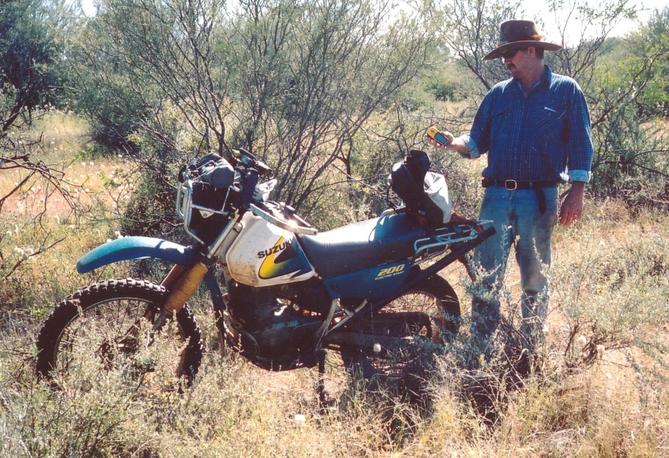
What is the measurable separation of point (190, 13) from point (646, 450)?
4.18 metres

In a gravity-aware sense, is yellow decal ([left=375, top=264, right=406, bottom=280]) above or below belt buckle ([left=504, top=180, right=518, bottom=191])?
below

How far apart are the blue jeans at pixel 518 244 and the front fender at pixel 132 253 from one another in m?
1.61

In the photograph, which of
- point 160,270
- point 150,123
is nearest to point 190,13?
Result: point 150,123

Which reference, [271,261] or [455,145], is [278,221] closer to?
[271,261]

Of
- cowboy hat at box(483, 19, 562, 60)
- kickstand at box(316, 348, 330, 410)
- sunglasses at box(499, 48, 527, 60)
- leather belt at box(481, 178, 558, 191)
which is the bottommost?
kickstand at box(316, 348, 330, 410)

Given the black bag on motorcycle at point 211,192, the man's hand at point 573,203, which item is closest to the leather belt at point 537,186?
the man's hand at point 573,203

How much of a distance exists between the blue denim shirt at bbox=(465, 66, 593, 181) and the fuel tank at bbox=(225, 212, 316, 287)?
1.47 m

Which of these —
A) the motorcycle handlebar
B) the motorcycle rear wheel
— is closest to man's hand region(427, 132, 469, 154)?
the motorcycle rear wheel

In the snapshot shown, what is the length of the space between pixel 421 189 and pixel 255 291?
1069 mm

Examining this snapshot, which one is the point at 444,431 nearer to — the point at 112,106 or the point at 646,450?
the point at 646,450

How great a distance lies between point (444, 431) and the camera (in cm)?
285

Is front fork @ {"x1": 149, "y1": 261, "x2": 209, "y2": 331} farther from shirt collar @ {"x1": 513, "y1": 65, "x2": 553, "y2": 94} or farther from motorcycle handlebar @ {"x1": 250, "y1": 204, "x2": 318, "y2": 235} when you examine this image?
shirt collar @ {"x1": 513, "y1": 65, "x2": 553, "y2": 94}

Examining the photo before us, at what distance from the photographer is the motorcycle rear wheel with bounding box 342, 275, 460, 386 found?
3488 millimetres

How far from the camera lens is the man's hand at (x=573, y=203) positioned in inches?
139
